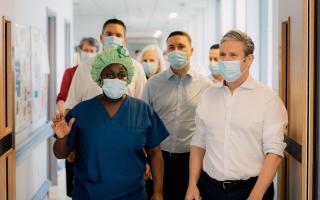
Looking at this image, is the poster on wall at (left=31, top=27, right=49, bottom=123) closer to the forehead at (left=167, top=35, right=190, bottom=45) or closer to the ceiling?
the forehead at (left=167, top=35, right=190, bottom=45)

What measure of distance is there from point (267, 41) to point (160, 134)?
293 centimetres

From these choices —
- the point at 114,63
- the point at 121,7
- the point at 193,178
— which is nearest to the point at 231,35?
the point at 114,63

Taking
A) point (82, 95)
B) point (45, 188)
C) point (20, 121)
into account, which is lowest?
point (45, 188)

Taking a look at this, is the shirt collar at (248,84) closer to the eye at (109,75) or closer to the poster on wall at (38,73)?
the eye at (109,75)

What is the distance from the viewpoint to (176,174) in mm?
2787

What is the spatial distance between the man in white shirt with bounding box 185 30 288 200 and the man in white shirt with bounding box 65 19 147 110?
0.85 m

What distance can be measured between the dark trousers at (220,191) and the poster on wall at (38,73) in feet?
7.05

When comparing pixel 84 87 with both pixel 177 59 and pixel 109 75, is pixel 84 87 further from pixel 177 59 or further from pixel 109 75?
pixel 109 75

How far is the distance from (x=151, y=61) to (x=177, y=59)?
104cm

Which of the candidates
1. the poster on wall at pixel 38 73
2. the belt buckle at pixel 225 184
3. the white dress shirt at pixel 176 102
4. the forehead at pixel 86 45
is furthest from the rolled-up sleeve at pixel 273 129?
the forehead at pixel 86 45

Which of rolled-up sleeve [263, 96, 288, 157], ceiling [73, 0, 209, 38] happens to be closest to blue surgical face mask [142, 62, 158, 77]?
rolled-up sleeve [263, 96, 288, 157]

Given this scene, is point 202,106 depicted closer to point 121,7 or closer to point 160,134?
point 160,134

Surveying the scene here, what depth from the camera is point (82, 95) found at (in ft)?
9.33

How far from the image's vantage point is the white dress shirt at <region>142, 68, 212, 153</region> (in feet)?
9.05
